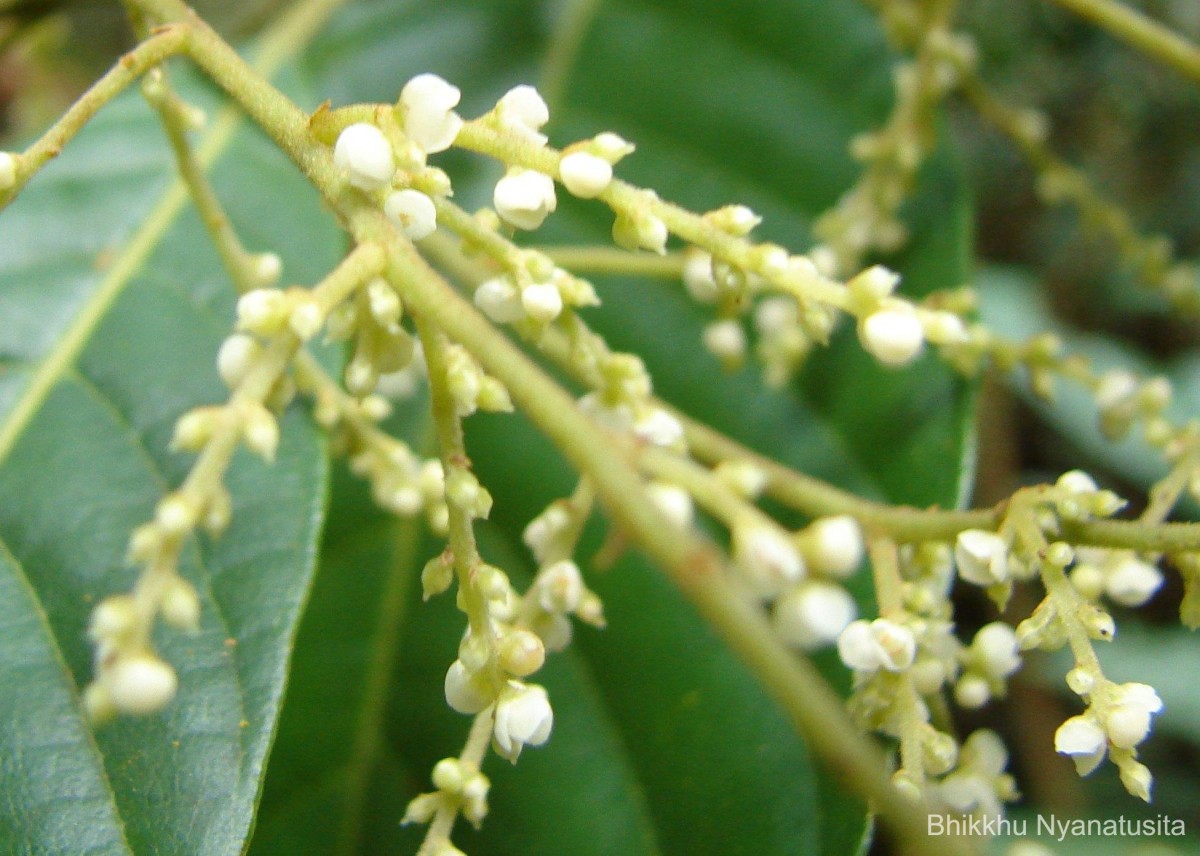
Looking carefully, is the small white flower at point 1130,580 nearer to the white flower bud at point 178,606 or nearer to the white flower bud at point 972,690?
the white flower bud at point 972,690

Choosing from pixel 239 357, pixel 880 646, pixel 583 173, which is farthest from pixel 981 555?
pixel 239 357

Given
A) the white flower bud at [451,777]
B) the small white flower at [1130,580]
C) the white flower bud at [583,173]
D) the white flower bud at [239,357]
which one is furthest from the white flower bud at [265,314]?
the small white flower at [1130,580]

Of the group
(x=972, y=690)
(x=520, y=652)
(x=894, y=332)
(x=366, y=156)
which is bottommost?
(x=972, y=690)

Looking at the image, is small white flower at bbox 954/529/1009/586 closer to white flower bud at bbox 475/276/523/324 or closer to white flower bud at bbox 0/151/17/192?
white flower bud at bbox 475/276/523/324

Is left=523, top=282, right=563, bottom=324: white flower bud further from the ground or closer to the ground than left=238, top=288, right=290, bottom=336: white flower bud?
closer to the ground

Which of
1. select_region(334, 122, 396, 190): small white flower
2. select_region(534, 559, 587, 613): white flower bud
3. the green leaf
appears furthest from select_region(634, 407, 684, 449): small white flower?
the green leaf

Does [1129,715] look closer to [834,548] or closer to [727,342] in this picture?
[834,548]
